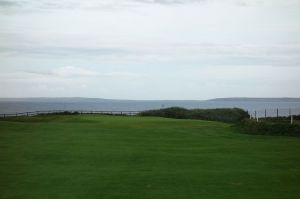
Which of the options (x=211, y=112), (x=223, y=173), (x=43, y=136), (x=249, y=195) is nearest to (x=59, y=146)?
(x=43, y=136)

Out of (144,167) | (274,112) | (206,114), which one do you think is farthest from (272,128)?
(274,112)

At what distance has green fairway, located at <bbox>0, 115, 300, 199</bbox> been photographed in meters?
15.2

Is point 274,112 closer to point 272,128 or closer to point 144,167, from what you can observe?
point 272,128

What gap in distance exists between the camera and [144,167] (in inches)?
777

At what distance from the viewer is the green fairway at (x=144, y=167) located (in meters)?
15.2

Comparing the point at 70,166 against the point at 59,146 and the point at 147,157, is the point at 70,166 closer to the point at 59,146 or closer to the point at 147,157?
the point at 147,157

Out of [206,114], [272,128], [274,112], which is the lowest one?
[272,128]

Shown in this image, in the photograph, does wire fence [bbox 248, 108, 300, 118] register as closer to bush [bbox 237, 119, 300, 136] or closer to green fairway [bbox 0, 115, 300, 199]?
bush [bbox 237, 119, 300, 136]

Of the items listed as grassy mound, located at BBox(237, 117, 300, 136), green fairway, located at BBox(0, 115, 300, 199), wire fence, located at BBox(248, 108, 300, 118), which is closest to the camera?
green fairway, located at BBox(0, 115, 300, 199)

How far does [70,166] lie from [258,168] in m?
7.35

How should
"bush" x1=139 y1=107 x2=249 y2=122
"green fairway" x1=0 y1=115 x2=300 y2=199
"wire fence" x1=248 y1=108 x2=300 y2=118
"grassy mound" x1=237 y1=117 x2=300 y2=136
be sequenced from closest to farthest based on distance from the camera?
"green fairway" x1=0 y1=115 x2=300 y2=199, "grassy mound" x1=237 y1=117 x2=300 y2=136, "wire fence" x1=248 y1=108 x2=300 y2=118, "bush" x1=139 y1=107 x2=249 y2=122

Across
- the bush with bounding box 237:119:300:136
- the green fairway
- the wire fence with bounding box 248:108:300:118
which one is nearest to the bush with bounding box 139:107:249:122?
the wire fence with bounding box 248:108:300:118

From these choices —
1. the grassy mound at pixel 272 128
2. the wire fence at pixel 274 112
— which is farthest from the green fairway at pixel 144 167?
the wire fence at pixel 274 112

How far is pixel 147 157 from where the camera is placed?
22625 millimetres
